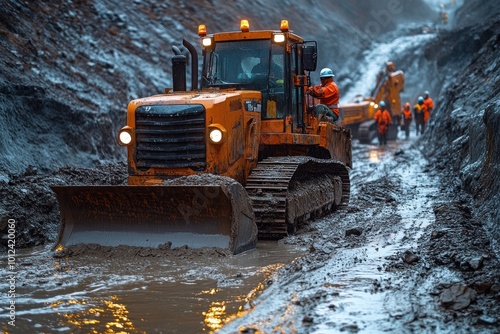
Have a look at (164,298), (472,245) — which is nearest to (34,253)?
(164,298)

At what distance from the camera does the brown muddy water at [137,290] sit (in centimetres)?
599

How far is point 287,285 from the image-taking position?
6898mm

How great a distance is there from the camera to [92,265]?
8281 millimetres

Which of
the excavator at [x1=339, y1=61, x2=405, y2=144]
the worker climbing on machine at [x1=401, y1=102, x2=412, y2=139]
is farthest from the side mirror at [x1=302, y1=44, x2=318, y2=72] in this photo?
the worker climbing on machine at [x1=401, y1=102, x2=412, y2=139]

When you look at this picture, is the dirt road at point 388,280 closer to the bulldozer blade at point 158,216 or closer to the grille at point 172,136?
the bulldozer blade at point 158,216

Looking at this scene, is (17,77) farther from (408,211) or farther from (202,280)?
(202,280)

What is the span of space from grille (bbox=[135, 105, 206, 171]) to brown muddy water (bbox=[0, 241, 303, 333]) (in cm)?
153

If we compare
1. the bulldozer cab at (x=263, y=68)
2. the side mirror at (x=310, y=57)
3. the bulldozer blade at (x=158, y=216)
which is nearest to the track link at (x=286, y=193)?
the bulldozer blade at (x=158, y=216)

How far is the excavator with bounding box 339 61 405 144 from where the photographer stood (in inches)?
1298

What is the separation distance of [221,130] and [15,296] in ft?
12.1

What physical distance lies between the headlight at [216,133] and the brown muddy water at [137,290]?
1473 mm

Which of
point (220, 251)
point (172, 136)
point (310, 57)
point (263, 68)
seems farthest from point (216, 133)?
point (310, 57)

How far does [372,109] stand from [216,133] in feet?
81.8

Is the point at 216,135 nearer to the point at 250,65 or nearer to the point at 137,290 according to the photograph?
the point at 250,65
